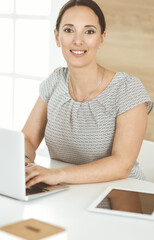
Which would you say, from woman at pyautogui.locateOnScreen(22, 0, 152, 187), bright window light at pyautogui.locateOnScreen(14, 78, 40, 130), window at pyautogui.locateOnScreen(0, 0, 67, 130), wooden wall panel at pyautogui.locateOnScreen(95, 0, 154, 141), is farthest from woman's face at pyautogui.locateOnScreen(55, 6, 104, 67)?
bright window light at pyautogui.locateOnScreen(14, 78, 40, 130)

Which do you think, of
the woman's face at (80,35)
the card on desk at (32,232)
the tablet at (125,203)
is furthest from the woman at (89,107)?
the card on desk at (32,232)

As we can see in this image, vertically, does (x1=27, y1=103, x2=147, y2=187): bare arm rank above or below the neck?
below

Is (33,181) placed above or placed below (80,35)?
below

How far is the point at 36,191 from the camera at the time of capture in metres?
1.50

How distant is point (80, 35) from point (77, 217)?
0.97 meters

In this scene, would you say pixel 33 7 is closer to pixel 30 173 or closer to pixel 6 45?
pixel 6 45

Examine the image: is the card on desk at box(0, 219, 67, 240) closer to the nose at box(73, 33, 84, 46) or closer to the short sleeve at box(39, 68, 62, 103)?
the nose at box(73, 33, 84, 46)

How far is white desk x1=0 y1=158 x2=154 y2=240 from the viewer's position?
119cm

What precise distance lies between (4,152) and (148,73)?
1.81 m

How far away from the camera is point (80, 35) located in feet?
6.45

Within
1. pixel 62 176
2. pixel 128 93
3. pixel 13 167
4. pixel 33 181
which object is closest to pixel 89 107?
pixel 128 93

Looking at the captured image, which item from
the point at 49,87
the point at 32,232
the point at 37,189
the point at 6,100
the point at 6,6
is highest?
the point at 6,6

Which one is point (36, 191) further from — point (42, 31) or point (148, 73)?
point (42, 31)

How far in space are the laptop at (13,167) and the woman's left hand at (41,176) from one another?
2.1 inches
